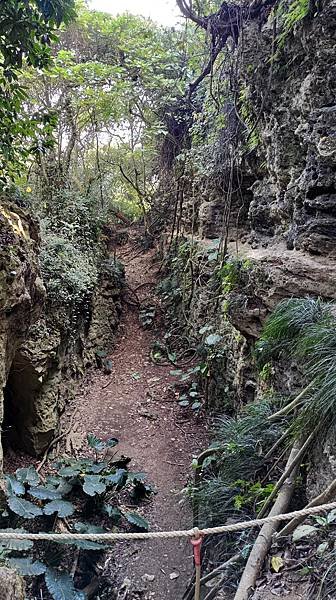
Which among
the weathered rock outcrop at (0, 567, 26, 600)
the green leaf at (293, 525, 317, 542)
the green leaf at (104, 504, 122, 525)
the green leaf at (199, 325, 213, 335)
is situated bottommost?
the green leaf at (104, 504, 122, 525)

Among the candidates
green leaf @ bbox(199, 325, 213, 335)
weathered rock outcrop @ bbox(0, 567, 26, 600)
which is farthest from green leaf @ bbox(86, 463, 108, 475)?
green leaf @ bbox(199, 325, 213, 335)

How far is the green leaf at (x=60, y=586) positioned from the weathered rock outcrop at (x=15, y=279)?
1395 mm

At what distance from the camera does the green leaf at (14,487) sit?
148 inches

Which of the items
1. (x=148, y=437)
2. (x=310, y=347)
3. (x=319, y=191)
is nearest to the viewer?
(x=310, y=347)

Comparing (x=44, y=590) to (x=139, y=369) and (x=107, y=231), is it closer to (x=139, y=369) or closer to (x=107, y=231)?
(x=139, y=369)

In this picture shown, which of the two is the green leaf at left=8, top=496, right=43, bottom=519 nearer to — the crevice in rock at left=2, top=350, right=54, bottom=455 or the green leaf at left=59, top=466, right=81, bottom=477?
the green leaf at left=59, top=466, right=81, bottom=477

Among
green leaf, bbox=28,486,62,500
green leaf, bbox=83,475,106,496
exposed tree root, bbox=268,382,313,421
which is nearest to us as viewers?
exposed tree root, bbox=268,382,313,421

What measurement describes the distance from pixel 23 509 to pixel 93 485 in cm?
72

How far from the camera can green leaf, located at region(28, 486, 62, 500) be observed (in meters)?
3.87

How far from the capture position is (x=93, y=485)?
4.08m

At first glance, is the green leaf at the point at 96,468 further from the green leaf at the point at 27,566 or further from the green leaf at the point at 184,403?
the green leaf at the point at 184,403

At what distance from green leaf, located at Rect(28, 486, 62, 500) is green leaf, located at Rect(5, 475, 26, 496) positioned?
11cm

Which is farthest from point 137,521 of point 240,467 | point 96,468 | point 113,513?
point 240,467

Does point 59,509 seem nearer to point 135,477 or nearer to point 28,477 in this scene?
point 28,477
